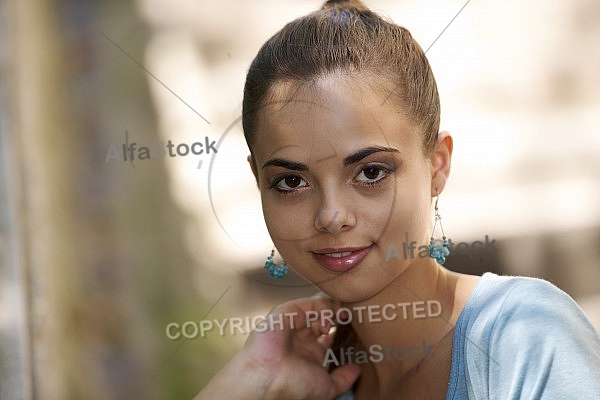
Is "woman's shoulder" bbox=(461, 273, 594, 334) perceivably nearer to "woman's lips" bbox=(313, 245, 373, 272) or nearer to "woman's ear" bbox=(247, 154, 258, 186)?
"woman's lips" bbox=(313, 245, 373, 272)

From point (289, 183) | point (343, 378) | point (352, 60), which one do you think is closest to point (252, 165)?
point (289, 183)

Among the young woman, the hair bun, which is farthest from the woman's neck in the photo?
the hair bun

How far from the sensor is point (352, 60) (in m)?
0.76

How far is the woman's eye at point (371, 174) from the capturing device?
30.6 inches

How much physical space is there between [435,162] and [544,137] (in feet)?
0.46

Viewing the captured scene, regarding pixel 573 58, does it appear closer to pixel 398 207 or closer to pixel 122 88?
pixel 398 207

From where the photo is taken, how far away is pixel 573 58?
854 millimetres

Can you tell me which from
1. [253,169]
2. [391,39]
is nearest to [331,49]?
[391,39]

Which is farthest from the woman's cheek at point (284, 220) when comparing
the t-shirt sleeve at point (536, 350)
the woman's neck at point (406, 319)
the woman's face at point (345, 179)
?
the t-shirt sleeve at point (536, 350)

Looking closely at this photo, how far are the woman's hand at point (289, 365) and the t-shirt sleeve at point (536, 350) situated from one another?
0.20 meters

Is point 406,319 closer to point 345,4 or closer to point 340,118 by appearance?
point 340,118

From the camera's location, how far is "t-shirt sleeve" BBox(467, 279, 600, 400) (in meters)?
0.66

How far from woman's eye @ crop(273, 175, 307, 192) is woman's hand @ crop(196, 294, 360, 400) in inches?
5.8

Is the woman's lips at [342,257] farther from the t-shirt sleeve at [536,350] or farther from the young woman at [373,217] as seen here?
the t-shirt sleeve at [536,350]
